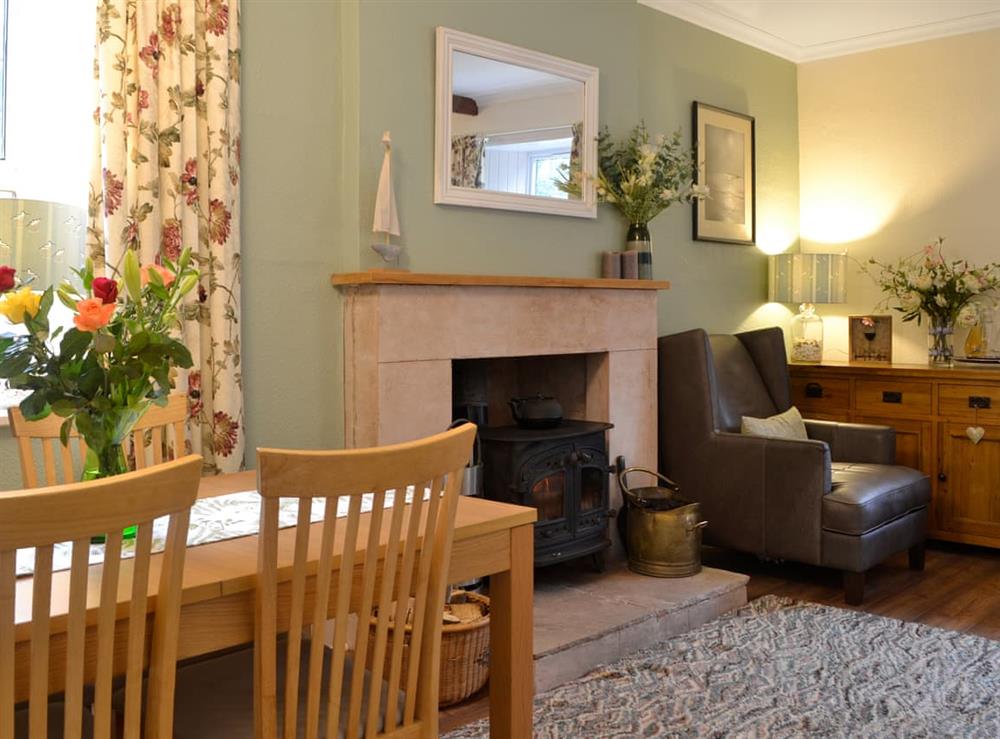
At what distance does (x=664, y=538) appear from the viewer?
12.5 feet

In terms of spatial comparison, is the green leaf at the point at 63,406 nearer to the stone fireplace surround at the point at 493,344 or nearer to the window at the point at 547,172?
the stone fireplace surround at the point at 493,344

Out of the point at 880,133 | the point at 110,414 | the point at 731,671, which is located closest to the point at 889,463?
the point at 731,671

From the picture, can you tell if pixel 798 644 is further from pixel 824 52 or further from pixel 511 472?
pixel 824 52

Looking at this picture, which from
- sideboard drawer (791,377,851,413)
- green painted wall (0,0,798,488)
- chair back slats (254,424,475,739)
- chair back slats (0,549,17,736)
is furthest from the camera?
sideboard drawer (791,377,851,413)

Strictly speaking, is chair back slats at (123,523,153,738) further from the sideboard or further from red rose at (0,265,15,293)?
the sideboard

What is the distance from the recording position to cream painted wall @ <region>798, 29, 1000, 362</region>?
5.12m

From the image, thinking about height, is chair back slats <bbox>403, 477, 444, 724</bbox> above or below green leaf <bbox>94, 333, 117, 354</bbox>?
below

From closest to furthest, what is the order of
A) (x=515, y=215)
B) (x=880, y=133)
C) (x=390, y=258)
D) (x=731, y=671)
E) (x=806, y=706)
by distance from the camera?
1. (x=806, y=706)
2. (x=731, y=671)
3. (x=390, y=258)
4. (x=515, y=215)
5. (x=880, y=133)

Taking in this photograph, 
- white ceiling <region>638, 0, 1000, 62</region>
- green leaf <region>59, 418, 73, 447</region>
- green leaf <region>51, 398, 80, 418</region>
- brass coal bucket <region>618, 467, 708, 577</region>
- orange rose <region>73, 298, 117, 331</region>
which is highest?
white ceiling <region>638, 0, 1000, 62</region>

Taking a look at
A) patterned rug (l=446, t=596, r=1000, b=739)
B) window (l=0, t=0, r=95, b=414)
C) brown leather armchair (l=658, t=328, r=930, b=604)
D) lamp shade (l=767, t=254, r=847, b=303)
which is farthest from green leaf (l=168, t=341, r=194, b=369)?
lamp shade (l=767, t=254, r=847, b=303)

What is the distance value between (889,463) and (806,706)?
6.12 ft

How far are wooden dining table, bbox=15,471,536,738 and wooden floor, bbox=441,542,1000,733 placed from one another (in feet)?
7.47

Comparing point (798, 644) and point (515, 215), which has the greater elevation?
point (515, 215)

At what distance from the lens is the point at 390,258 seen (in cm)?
338
